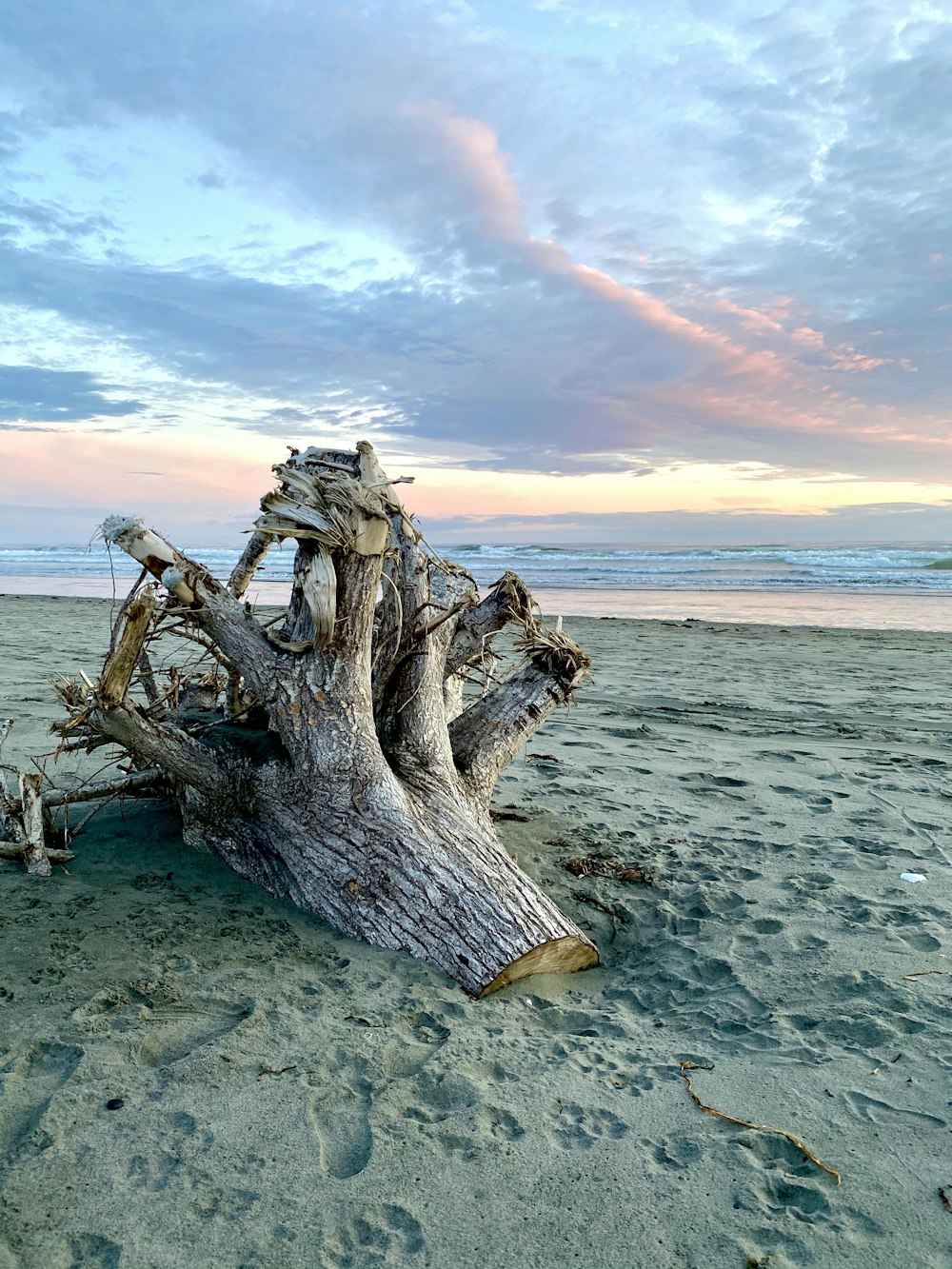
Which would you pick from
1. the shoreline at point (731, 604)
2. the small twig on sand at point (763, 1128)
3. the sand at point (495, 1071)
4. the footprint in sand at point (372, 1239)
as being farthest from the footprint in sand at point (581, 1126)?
the shoreline at point (731, 604)

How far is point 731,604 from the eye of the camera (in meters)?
20.7

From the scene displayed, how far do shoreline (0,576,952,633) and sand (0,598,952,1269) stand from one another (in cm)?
1151

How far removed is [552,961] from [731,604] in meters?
18.6

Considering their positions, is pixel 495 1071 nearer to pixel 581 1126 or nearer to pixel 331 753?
pixel 581 1126

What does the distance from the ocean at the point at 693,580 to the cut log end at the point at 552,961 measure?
22.3ft

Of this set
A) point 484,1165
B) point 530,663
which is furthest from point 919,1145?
point 530,663

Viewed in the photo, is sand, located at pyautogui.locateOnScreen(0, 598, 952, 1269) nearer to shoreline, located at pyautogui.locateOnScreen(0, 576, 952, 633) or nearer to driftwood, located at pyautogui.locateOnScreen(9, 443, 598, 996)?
driftwood, located at pyautogui.locateOnScreen(9, 443, 598, 996)

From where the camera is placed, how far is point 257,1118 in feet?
7.73

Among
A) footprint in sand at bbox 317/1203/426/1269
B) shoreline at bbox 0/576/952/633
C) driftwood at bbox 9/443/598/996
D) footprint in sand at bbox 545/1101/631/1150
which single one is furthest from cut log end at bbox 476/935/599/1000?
shoreline at bbox 0/576/952/633

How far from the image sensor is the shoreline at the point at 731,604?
1691cm

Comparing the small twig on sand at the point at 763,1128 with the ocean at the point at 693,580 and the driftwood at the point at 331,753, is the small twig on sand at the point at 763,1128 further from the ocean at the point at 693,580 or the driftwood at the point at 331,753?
the ocean at the point at 693,580

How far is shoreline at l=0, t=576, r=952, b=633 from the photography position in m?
16.9

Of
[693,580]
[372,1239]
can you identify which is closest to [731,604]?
[693,580]

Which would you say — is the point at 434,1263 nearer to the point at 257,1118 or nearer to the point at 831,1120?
the point at 257,1118
